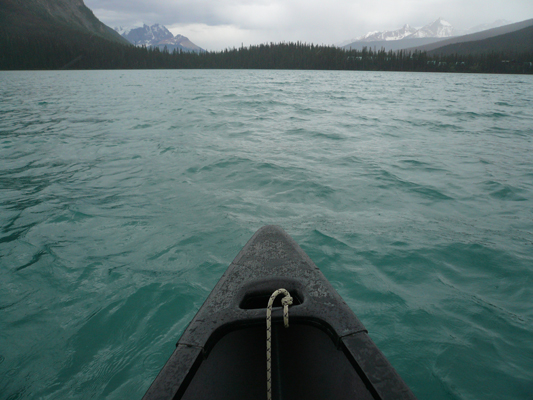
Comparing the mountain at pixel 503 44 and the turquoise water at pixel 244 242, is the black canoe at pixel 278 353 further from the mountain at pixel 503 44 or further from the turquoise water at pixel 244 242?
the mountain at pixel 503 44

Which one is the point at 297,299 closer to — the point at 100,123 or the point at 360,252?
the point at 360,252

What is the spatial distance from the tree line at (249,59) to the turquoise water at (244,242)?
415ft

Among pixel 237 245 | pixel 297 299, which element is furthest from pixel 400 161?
pixel 297 299

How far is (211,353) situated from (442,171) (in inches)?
306

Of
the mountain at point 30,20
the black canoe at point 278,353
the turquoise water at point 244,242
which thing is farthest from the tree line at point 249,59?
the black canoe at point 278,353

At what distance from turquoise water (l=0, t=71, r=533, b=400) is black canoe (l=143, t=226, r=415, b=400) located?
1.20m

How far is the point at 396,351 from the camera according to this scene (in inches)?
117

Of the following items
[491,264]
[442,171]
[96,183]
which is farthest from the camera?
[442,171]

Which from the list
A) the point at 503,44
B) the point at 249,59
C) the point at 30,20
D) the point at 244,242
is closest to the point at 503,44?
the point at 503,44

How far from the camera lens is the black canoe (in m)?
1.62

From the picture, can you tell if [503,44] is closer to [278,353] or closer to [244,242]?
[244,242]

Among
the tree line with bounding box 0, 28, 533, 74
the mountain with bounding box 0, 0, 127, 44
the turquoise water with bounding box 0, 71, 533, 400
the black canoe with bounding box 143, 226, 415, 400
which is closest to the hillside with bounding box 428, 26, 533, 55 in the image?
the tree line with bounding box 0, 28, 533, 74

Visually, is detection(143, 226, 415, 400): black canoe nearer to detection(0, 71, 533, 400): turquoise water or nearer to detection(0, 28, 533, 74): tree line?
detection(0, 71, 533, 400): turquoise water

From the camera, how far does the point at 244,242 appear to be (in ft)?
15.5
